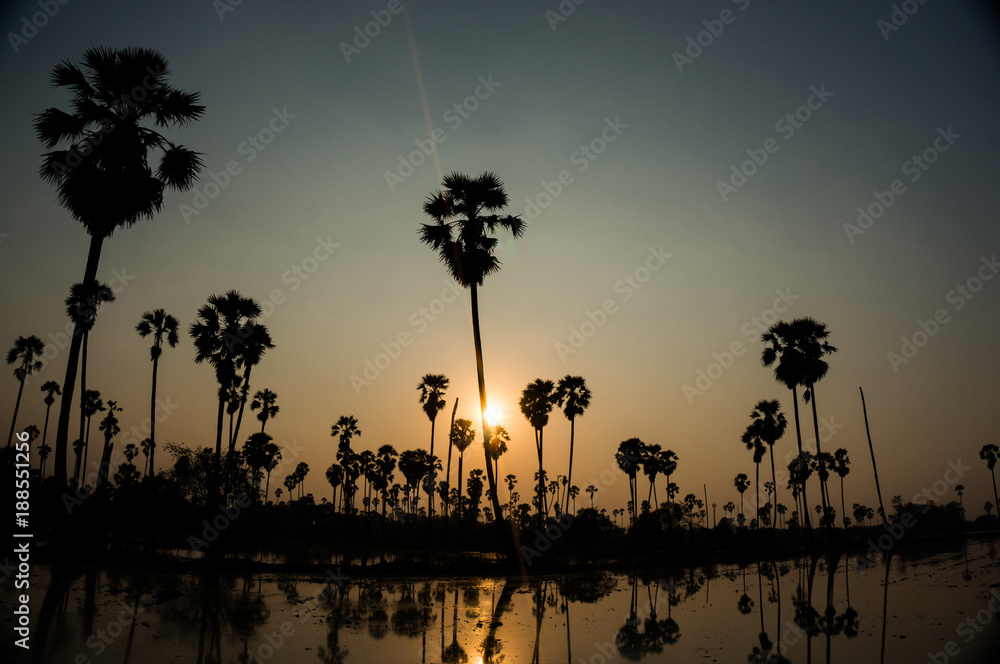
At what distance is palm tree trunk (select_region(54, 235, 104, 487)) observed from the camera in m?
19.2

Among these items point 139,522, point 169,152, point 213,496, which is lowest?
point 139,522

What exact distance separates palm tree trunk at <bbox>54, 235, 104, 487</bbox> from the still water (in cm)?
427

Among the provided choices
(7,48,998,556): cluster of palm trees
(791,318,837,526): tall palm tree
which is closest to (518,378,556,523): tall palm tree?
(7,48,998,556): cluster of palm trees

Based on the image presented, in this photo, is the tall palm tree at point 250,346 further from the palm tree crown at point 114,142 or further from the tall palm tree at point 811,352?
the tall palm tree at point 811,352

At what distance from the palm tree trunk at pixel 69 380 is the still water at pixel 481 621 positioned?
427cm

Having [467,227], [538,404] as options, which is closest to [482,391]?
[467,227]

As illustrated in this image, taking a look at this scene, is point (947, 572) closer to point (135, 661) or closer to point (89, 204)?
point (135, 661)

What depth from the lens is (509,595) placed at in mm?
19156

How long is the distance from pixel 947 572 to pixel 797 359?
877 inches

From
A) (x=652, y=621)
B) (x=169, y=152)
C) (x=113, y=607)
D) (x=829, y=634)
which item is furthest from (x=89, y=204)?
(x=829, y=634)

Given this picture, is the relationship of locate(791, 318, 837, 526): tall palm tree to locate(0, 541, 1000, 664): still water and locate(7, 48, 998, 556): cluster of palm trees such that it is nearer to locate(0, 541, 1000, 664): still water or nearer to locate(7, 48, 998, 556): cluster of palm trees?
locate(7, 48, 998, 556): cluster of palm trees

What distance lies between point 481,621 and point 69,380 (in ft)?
52.7

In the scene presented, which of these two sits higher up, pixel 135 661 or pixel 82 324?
pixel 82 324

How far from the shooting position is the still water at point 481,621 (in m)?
10.3
